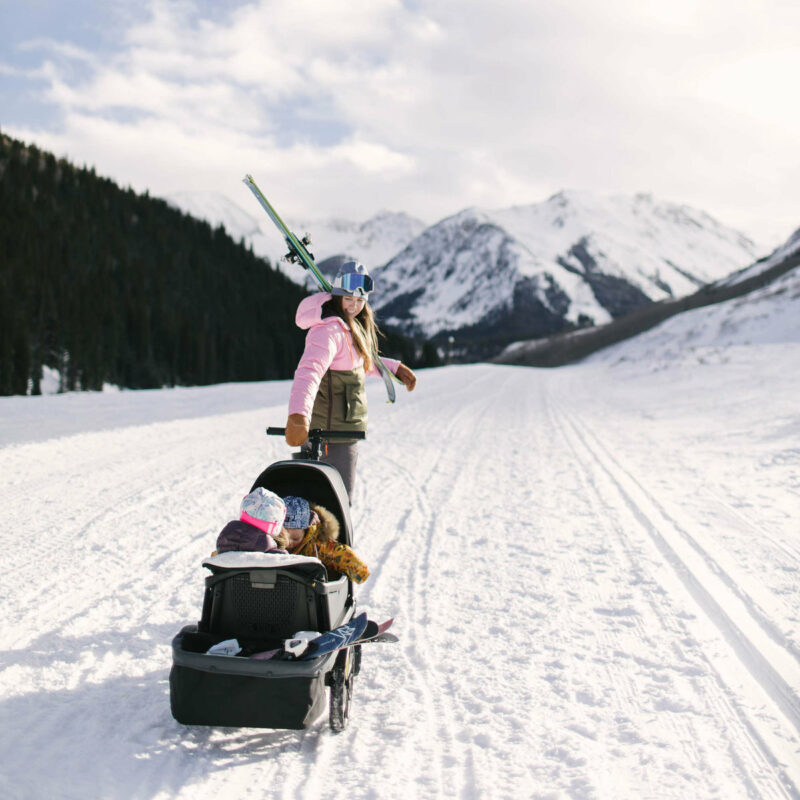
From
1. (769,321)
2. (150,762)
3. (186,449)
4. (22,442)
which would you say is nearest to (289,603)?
(150,762)

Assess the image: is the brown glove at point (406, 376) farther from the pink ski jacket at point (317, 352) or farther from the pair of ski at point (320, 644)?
the pair of ski at point (320, 644)

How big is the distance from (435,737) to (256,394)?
18949 mm

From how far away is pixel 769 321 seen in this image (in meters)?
45.5

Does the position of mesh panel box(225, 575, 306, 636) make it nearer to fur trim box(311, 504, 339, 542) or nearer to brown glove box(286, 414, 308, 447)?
fur trim box(311, 504, 339, 542)

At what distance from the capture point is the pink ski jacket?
345 centimetres

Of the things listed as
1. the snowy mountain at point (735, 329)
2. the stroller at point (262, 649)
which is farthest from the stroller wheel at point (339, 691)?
the snowy mountain at point (735, 329)

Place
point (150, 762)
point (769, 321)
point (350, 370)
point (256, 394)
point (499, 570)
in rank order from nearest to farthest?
point (150, 762)
point (350, 370)
point (499, 570)
point (256, 394)
point (769, 321)

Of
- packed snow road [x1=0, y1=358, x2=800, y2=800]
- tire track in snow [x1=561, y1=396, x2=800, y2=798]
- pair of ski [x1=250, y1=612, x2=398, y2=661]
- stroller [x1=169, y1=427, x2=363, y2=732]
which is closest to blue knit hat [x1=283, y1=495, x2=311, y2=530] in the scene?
stroller [x1=169, y1=427, x2=363, y2=732]

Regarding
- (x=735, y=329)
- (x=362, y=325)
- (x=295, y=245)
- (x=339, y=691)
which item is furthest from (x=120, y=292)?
(x=339, y=691)

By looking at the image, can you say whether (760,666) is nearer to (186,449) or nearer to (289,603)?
(289,603)

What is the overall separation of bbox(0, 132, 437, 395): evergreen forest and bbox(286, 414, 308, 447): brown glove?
50.3 meters

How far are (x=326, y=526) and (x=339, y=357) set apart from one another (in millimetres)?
985

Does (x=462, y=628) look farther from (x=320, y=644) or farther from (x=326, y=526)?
(x=320, y=644)

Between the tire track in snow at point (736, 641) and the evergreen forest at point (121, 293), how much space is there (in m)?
49.6
